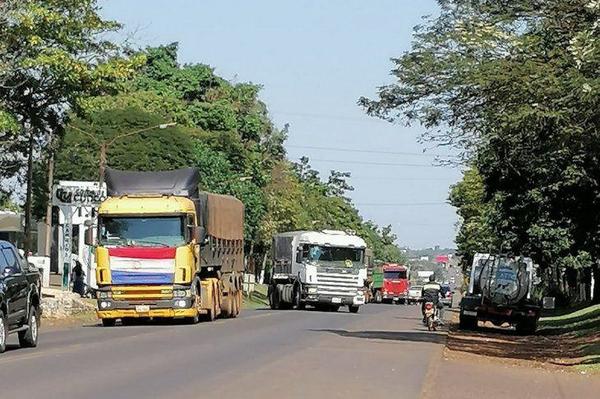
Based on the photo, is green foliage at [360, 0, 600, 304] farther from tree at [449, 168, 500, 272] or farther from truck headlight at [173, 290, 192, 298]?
tree at [449, 168, 500, 272]

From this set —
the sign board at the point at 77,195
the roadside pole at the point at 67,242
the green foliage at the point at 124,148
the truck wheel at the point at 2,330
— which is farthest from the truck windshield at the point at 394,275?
the truck wheel at the point at 2,330

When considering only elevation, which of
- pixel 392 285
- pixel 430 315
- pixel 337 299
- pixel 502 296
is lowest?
pixel 430 315

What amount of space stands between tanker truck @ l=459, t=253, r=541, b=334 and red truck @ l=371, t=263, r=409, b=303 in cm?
5289

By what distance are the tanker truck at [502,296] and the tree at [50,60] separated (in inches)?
523

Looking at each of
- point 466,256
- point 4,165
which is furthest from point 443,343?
point 466,256

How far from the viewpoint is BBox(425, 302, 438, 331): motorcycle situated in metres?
37.8

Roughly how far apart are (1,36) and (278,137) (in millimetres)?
61933

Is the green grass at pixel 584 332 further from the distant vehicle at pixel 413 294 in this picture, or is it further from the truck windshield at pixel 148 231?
the distant vehicle at pixel 413 294

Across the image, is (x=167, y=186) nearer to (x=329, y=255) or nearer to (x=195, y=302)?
(x=195, y=302)

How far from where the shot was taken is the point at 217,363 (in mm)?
20750

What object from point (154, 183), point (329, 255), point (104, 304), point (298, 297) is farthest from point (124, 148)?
point (104, 304)

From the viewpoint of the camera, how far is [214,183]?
69.8 meters

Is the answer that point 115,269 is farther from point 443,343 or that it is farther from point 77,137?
point 77,137

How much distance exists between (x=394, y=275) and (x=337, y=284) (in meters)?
43.0
